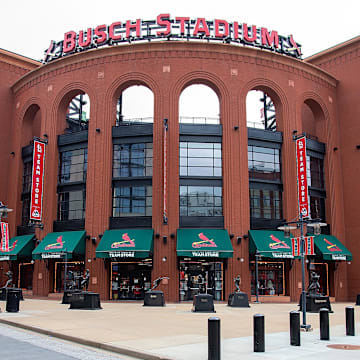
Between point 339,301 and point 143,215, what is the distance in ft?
56.7

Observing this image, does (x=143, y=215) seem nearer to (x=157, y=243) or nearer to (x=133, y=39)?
(x=157, y=243)

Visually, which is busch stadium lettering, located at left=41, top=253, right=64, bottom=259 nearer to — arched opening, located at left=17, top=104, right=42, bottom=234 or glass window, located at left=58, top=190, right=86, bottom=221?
glass window, located at left=58, top=190, right=86, bottom=221

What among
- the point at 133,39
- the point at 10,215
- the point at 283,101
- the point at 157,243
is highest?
the point at 133,39

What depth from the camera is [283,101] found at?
39.0m

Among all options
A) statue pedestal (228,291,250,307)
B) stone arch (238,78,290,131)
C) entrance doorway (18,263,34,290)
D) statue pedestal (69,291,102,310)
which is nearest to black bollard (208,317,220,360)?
statue pedestal (69,291,102,310)

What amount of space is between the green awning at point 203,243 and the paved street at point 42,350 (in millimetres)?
18401

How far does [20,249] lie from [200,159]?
16.1m

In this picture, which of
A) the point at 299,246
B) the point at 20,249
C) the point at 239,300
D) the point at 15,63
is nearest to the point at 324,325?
the point at 299,246

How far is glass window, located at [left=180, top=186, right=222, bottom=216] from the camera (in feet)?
117

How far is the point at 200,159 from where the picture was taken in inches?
1444

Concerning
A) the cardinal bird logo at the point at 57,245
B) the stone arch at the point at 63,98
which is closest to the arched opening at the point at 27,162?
the stone arch at the point at 63,98

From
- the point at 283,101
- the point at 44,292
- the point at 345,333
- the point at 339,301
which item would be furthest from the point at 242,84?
the point at 345,333

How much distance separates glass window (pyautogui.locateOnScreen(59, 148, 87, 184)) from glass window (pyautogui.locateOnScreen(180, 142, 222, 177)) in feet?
27.2

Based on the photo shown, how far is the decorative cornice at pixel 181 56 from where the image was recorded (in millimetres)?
37562
